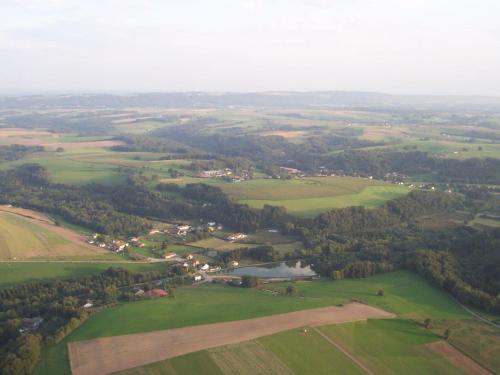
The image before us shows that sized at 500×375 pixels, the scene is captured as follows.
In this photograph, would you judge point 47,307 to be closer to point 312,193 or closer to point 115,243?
point 115,243

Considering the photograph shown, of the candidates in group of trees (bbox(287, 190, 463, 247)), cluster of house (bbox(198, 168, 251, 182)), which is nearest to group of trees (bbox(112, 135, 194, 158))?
cluster of house (bbox(198, 168, 251, 182))

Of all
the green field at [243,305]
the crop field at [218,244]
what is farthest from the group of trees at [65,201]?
the green field at [243,305]

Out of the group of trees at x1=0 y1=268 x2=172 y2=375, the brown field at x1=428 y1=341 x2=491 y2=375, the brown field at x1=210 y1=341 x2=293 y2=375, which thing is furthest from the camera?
the group of trees at x1=0 y1=268 x2=172 y2=375

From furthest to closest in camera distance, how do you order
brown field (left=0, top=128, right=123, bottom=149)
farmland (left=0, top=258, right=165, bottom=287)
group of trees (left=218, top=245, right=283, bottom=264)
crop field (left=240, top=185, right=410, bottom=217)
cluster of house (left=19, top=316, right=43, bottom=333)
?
brown field (left=0, top=128, right=123, bottom=149), crop field (left=240, top=185, right=410, bottom=217), group of trees (left=218, top=245, right=283, bottom=264), farmland (left=0, top=258, right=165, bottom=287), cluster of house (left=19, top=316, right=43, bottom=333)

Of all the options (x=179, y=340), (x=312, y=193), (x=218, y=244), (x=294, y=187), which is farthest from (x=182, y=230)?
(x=179, y=340)

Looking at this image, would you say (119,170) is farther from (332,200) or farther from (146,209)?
(332,200)

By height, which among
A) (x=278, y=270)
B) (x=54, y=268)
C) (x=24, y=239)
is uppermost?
(x=24, y=239)

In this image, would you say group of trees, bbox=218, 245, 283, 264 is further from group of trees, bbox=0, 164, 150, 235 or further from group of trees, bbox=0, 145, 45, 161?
group of trees, bbox=0, 145, 45, 161
